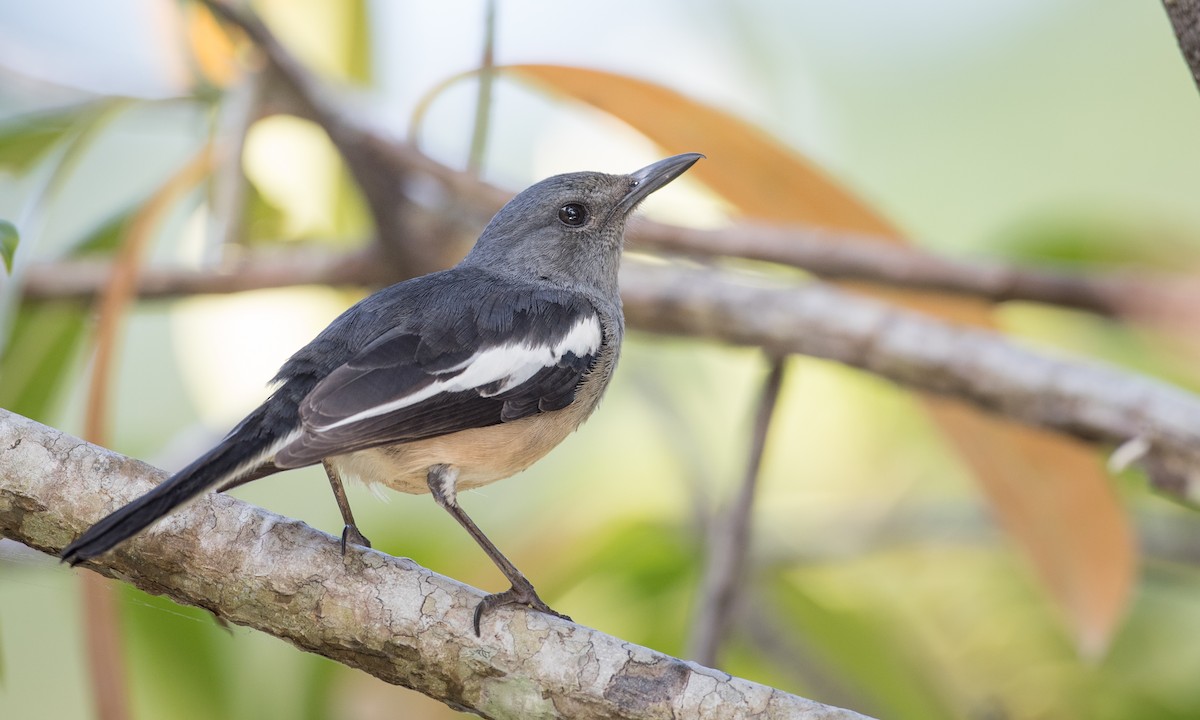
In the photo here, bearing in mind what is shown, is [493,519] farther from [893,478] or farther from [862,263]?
[862,263]

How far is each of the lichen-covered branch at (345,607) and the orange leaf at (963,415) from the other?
1.68 meters

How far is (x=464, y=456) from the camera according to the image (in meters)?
2.33

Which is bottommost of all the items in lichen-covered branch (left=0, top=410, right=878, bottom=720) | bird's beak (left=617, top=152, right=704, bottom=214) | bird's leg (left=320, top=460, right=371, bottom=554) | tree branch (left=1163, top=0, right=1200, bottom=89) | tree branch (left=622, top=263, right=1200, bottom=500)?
lichen-covered branch (left=0, top=410, right=878, bottom=720)

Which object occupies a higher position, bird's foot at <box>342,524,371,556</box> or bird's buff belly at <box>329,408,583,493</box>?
bird's buff belly at <box>329,408,583,493</box>

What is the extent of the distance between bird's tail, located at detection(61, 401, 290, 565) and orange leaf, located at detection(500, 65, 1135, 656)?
1.49 meters

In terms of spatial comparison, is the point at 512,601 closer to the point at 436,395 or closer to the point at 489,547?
the point at 489,547

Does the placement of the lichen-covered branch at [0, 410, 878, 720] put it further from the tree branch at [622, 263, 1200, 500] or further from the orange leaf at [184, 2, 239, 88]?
the orange leaf at [184, 2, 239, 88]

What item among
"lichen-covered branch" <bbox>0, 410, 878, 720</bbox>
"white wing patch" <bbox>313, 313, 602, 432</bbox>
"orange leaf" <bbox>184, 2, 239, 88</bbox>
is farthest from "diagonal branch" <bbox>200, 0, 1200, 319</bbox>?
"lichen-covered branch" <bbox>0, 410, 878, 720</bbox>

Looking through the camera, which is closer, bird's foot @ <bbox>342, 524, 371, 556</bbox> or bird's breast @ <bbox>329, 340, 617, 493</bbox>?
bird's foot @ <bbox>342, 524, 371, 556</bbox>

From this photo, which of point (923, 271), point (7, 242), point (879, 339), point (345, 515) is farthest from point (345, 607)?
point (923, 271)

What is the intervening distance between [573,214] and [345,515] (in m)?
1.23

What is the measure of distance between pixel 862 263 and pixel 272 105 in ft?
5.85

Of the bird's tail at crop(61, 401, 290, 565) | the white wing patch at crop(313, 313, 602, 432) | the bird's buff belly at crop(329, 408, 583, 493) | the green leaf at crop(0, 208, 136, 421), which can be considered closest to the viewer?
the bird's tail at crop(61, 401, 290, 565)

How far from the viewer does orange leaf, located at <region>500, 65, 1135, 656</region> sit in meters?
3.08
